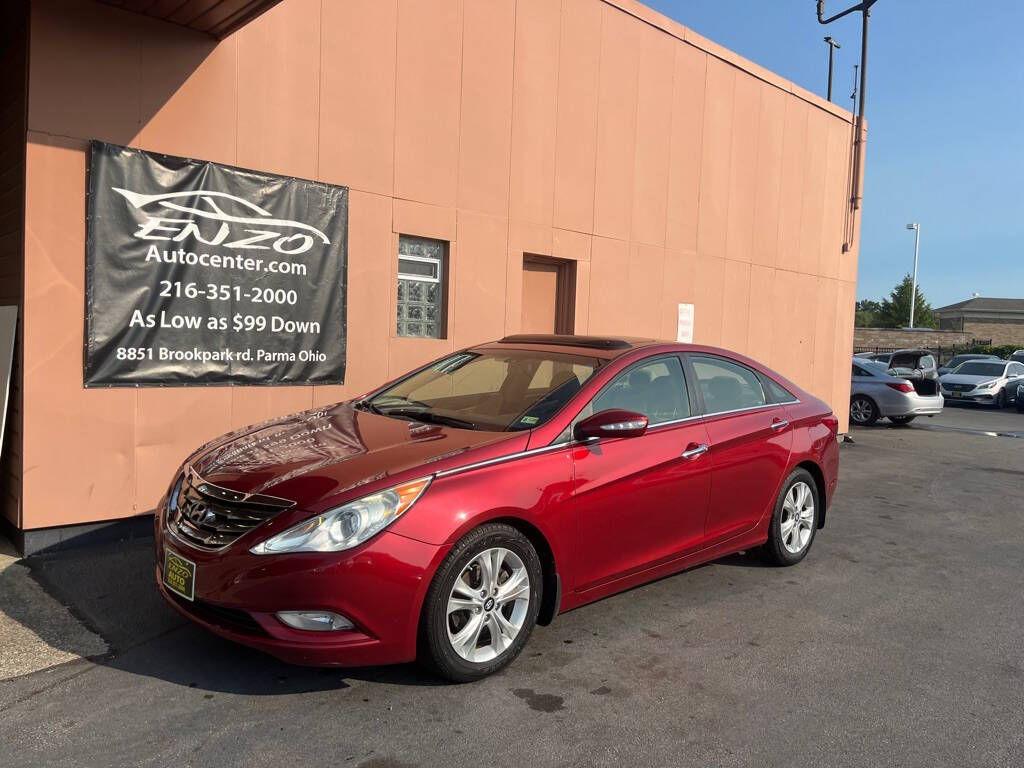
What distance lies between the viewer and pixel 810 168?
1266 centimetres

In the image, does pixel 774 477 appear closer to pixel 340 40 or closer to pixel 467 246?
pixel 467 246

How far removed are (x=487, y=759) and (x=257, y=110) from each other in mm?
5199

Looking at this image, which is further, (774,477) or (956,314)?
(956,314)

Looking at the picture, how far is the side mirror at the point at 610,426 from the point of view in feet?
Result: 13.3

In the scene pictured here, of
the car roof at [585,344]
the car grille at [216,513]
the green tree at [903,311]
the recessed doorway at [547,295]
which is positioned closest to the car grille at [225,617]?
the car grille at [216,513]

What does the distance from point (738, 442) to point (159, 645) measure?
3.43 metres

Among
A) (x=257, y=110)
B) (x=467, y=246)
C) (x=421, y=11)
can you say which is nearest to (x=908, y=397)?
(x=467, y=246)

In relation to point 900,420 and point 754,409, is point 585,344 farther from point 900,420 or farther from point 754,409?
point 900,420

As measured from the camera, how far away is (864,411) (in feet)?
53.9

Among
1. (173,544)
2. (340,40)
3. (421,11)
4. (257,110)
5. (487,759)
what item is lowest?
(487,759)

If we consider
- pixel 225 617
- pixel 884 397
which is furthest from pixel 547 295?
pixel 884 397

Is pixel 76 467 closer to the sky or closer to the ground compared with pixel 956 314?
closer to the ground

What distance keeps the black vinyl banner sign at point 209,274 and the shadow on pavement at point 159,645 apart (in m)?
1.38

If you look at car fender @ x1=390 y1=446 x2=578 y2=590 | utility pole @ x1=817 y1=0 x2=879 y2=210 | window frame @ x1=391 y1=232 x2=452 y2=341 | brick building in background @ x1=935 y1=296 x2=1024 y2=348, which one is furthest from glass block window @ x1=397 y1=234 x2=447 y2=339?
brick building in background @ x1=935 y1=296 x2=1024 y2=348
